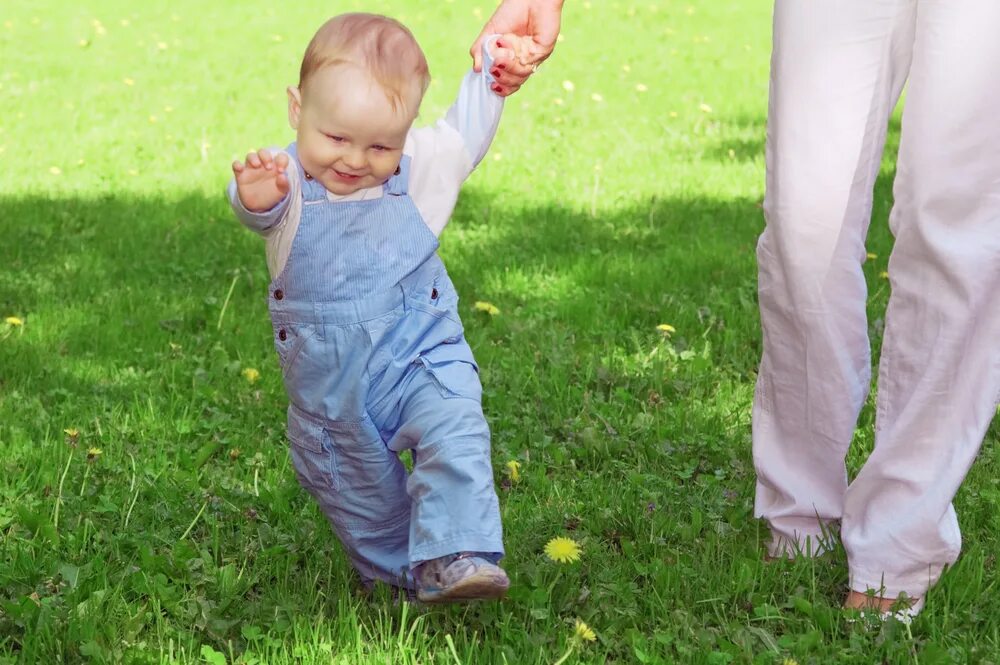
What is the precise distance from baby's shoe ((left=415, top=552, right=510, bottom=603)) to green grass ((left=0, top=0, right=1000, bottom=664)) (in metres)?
0.14

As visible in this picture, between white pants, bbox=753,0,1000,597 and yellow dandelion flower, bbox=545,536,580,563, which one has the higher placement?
white pants, bbox=753,0,1000,597

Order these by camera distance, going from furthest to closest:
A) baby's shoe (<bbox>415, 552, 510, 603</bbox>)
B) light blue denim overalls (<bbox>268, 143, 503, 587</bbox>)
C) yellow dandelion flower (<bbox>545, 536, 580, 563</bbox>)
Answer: yellow dandelion flower (<bbox>545, 536, 580, 563</bbox>)
light blue denim overalls (<bbox>268, 143, 503, 587</bbox>)
baby's shoe (<bbox>415, 552, 510, 603</bbox>)

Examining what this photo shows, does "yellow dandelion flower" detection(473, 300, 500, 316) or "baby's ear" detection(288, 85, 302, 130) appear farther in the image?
"yellow dandelion flower" detection(473, 300, 500, 316)

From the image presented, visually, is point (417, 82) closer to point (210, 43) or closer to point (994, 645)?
point (994, 645)

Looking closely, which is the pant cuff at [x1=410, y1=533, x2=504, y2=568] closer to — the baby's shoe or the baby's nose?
the baby's shoe

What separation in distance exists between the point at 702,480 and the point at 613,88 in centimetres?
566

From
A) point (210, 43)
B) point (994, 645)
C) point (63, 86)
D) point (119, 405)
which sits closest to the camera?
point (994, 645)

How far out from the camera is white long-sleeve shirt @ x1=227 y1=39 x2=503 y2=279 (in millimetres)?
2475

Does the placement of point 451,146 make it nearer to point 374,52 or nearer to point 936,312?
point 374,52

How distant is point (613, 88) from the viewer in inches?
341

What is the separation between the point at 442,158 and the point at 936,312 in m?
0.96

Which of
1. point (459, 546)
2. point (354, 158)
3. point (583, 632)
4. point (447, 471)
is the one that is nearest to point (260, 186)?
point (354, 158)

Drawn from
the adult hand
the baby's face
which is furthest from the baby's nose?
the adult hand

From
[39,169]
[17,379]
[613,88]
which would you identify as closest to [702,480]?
[17,379]
